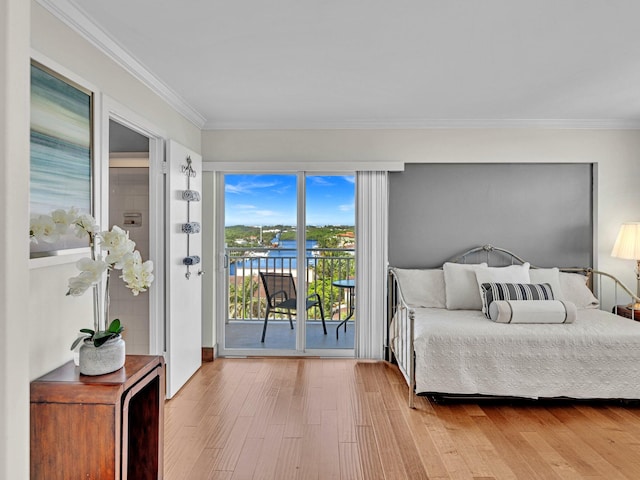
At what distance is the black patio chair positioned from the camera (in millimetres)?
4527

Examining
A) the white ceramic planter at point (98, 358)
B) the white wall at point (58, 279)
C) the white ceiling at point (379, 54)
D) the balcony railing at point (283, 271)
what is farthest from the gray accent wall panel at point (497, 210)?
the white ceramic planter at point (98, 358)

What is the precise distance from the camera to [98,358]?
1.82 m

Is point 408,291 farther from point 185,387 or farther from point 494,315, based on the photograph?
point 185,387

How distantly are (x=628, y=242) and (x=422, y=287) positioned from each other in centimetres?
195

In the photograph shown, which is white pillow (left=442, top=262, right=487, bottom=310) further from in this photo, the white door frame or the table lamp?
the white door frame

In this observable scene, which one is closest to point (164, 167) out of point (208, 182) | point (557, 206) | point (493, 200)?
point (208, 182)

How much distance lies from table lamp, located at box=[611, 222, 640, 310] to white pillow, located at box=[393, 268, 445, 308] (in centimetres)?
167

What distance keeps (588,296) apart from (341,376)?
2.54 metres

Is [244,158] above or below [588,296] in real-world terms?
above

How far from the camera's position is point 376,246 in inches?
173

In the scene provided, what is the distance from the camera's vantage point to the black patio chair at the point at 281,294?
4.53 meters

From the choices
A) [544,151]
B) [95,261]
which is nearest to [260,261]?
[95,261]

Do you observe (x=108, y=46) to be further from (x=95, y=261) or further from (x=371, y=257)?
(x=371, y=257)

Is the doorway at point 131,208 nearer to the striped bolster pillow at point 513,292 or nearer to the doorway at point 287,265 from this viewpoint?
the doorway at point 287,265
